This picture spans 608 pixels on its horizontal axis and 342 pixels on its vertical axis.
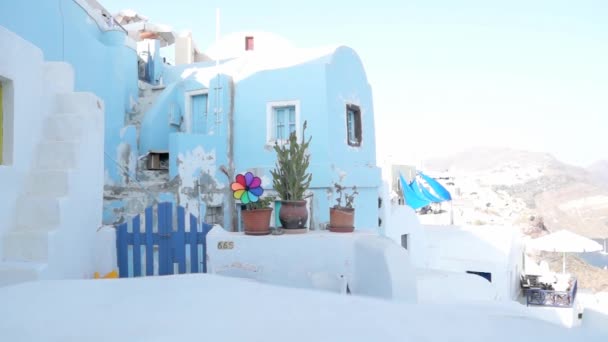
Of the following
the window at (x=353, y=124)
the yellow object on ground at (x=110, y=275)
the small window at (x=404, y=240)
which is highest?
the window at (x=353, y=124)

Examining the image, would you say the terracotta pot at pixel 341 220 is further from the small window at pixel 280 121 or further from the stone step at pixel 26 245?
the small window at pixel 280 121

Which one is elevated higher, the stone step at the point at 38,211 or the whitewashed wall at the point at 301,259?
the stone step at the point at 38,211

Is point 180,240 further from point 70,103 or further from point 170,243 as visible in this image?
point 70,103

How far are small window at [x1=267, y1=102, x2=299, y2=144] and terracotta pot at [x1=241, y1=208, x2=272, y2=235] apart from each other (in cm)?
602

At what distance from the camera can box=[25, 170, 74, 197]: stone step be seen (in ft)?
16.4

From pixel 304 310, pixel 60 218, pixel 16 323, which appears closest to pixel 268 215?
pixel 60 218

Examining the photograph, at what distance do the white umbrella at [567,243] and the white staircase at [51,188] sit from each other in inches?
668

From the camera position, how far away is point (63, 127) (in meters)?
5.30

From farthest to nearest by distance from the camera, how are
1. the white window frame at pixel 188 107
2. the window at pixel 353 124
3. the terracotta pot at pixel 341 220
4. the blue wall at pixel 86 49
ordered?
the white window frame at pixel 188 107 → the window at pixel 353 124 → the blue wall at pixel 86 49 → the terracotta pot at pixel 341 220

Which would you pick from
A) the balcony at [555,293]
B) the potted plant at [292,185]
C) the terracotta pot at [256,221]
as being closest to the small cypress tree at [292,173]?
the potted plant at [292,185]

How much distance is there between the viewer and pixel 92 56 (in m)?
11.1

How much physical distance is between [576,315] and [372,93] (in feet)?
34.3

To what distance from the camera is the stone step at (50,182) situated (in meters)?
4.99

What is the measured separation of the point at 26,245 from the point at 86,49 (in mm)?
7719
